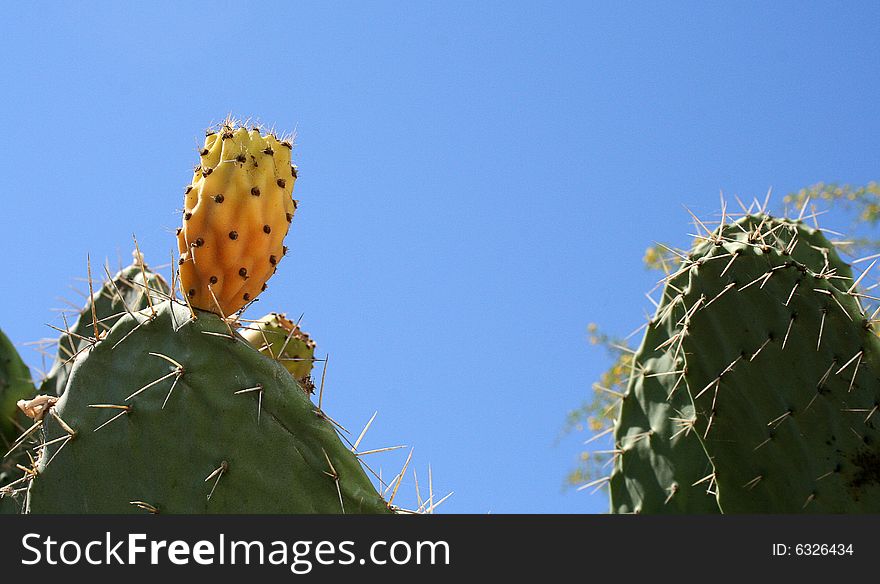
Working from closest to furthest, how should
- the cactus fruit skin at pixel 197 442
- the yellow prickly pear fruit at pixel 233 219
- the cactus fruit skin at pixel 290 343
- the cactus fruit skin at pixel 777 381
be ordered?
1. the cactus fruit skin at pixel 197 442
2. the yellow prickly pear fruit at pixel 233 219
3. the cactus fruit skin at pixel 777 381
4. the cactus fruit skin at pixel 290 343

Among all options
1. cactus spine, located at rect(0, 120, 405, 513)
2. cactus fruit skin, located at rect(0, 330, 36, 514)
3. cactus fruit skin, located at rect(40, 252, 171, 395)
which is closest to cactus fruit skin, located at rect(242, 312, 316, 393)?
cactus fruit skin, located at rect(40, 252, 171, 395)

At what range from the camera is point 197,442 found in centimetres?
147

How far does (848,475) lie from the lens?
202 cm

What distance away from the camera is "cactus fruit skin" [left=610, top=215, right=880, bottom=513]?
2033mm

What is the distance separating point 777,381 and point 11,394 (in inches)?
93.5

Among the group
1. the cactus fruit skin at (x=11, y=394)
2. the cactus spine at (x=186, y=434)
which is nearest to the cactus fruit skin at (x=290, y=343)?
the cactus spine at (x=186, y=434)

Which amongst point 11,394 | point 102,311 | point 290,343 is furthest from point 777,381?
point 11,394

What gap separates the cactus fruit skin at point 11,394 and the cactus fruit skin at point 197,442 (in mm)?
1303

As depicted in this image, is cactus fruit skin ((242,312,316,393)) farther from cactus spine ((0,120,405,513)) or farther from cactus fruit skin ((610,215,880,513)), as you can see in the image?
cactus fruit skin ((610,215,880,513))

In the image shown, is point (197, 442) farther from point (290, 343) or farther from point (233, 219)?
point (290, 343)

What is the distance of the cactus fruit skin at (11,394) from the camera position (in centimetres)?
276

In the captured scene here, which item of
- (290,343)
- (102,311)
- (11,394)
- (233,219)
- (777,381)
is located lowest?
(777,381)

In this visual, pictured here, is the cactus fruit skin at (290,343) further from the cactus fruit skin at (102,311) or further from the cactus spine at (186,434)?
the cactus spine at (186,434)

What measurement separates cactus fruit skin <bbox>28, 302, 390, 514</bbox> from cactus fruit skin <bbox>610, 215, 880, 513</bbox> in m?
0.95
